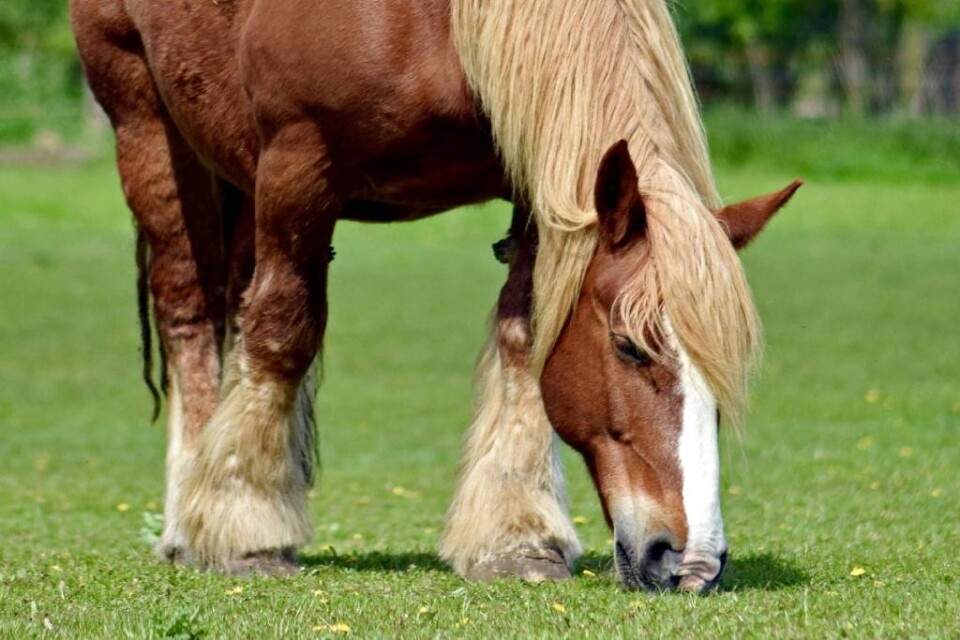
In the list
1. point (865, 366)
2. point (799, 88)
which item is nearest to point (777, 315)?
point (865, 366)

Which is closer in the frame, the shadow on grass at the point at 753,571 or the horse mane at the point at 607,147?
the horse mane at the point at 607,147

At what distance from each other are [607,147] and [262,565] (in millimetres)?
1943

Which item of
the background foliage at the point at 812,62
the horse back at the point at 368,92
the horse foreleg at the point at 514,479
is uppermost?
the horse back at the point at 368,92

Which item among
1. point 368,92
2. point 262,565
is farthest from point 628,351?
point 262,565

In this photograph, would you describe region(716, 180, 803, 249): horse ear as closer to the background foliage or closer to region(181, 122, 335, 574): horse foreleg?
region(181, 122, 335, 574): horse foreleg

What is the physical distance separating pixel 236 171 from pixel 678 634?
277 cm

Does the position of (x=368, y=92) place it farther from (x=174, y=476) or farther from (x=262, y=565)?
(x=174, y=476)

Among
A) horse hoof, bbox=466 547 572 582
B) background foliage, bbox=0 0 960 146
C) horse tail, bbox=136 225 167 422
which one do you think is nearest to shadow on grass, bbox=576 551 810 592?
horse hoof, bbox=466 547 572 582

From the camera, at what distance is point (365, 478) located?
892 centimetres

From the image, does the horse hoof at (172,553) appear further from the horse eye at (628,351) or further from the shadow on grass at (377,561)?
the horse eye at (628,351)

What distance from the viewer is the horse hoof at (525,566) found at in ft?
16.4

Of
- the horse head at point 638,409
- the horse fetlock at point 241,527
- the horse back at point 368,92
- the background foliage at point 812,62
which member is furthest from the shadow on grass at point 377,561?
the background foliage at point 812,62

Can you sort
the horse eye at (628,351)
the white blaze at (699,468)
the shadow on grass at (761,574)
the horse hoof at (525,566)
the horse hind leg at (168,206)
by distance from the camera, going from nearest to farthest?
1. the white blaze at (699,468)
2. the horse eye at (628,351)
3. the shadow on grass at (761,574)
4. the horse hoof at (525,566)
5. the horse hind leg at (168,206)

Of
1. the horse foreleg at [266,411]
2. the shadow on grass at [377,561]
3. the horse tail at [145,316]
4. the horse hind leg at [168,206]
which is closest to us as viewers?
the horse foreleg at [266,411]
